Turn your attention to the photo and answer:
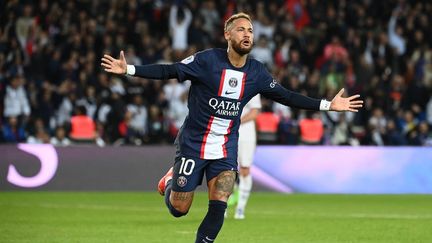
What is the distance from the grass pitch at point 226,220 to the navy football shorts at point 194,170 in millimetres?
2417

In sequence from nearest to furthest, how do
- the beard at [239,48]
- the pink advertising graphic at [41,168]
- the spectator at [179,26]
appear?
the beard at [239,48]
the pink advertising graphic at [41,168]
the spectator at [179,26]

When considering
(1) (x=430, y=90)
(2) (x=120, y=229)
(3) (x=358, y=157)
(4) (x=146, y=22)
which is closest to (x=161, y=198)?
(3) (x=358, y=157)

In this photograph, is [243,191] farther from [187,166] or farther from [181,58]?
[181,58]

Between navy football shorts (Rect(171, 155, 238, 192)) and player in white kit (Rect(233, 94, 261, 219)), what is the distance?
19.4 feet

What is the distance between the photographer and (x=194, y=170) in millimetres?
10477

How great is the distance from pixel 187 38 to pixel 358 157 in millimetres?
6877

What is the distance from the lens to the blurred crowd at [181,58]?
2458 centimetres

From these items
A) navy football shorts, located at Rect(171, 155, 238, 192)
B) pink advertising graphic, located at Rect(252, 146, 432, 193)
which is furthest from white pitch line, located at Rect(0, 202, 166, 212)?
navy football shorts, located at Rect(171, 155, 238, 192)

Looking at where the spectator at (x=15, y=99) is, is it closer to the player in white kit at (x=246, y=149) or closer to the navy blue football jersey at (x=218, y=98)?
the player in white kit at (x=246, y=149)

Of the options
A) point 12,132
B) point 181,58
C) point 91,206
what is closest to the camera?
point 91,206

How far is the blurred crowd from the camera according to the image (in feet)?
80.6

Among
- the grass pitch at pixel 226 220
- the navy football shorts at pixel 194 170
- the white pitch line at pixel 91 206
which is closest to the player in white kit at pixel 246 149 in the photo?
the grass pitch at pixel 226 220

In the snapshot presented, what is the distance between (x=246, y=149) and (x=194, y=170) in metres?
6.28

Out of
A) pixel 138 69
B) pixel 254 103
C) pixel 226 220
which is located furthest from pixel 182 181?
pixel 254 103
